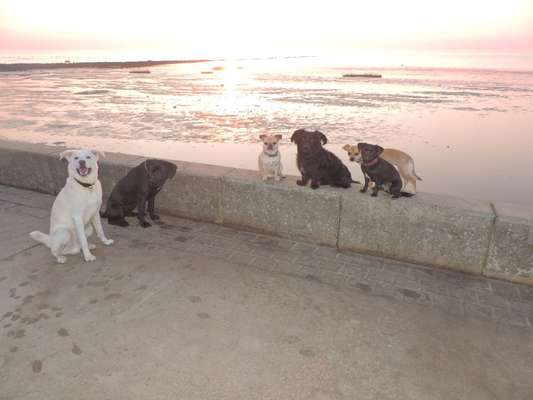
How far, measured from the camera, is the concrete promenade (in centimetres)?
317

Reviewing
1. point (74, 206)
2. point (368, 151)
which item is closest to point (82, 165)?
point (74, 206)

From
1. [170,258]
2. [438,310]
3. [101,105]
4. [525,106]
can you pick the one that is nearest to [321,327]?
[438,310]

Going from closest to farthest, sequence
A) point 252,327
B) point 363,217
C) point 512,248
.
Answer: point 252,327 < point 512,248 < point 363,217

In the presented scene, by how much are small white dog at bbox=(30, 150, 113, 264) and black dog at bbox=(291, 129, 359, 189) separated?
9.49 feet

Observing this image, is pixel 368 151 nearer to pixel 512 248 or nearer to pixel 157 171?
pixel 512 248

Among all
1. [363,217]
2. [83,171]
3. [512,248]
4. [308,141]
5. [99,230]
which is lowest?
[99,230]

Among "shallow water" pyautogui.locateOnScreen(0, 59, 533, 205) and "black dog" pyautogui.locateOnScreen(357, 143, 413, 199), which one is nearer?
"black dog" pyautogui.locateOnScreen(357, 143, 413, 199)

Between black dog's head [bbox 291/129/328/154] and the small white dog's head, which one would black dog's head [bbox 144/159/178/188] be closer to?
the small white dog's head

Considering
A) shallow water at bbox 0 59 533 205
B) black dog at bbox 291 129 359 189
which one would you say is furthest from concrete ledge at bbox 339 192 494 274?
shallow water at bbox 0 59 533 205

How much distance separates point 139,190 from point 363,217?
3.42 meters

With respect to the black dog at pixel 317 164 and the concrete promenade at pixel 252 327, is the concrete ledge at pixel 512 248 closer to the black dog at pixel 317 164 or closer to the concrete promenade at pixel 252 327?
the concrete promenade at pixel 252 327

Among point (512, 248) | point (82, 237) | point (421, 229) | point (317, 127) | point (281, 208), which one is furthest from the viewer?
point (317, 127)

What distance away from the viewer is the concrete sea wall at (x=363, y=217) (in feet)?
15.7

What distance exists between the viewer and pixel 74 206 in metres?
4.93
